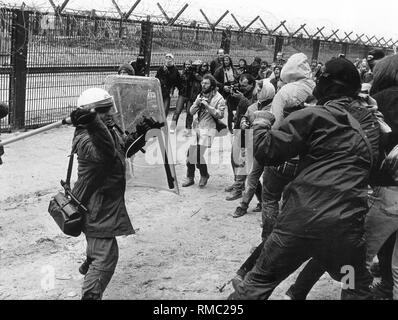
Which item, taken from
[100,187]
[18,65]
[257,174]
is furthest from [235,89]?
[100,187]

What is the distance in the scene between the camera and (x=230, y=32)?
15.2 m

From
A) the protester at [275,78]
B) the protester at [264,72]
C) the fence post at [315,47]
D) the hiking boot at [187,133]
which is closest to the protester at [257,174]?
the protester at [275,78]

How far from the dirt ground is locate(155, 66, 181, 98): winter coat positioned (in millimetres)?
3822

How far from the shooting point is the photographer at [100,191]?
3.50 m

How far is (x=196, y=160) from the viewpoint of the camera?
696 cm

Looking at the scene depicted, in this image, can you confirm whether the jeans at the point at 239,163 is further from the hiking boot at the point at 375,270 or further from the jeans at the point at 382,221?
the jeans at the point at 382,221

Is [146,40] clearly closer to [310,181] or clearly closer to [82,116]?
[82,116]

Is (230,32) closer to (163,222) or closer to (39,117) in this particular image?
(39,117)

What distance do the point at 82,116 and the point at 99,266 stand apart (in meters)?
0.98

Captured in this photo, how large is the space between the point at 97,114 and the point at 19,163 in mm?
4388

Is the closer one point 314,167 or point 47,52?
point 314,167

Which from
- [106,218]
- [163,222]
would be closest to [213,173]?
[163,222]

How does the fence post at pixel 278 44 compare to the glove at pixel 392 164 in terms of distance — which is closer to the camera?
the glove at pixel 392 164

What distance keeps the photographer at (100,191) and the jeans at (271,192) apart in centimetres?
135
